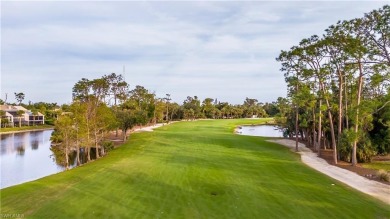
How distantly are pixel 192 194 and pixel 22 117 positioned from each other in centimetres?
9738

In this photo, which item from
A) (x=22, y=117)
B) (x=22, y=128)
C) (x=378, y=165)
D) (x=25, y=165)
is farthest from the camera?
(x=22, y=117)

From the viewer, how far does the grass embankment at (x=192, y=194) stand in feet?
45.7

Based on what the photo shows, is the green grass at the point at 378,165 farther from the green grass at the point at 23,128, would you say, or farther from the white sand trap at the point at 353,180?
the green grass at the point at 23,128

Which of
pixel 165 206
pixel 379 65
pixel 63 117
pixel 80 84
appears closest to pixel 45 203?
pixel 165 206

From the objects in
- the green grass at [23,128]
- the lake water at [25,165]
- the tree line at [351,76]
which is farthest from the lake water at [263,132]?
the green grass at [23,128]

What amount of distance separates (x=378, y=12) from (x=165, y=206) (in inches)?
717

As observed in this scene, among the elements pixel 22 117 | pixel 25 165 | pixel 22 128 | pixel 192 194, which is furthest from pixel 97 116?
pixel 22 117

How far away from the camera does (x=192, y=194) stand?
54.5ft

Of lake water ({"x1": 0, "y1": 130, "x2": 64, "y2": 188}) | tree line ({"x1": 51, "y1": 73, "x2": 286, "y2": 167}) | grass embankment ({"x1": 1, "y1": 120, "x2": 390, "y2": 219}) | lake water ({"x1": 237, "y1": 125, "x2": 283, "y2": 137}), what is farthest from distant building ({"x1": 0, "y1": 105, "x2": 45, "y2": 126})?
grass embankment ({"x1": 1, "y1": 120, "x2": 390, "y2": 219})

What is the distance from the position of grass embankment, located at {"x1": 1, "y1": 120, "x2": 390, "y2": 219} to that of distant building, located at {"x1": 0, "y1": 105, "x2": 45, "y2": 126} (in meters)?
80.9

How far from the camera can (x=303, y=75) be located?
104 feet

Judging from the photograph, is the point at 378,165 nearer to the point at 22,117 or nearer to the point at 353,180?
the point at 353,180

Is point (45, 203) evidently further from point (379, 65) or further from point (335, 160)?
point (379, 65)

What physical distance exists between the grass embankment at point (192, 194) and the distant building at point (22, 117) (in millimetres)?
80919
